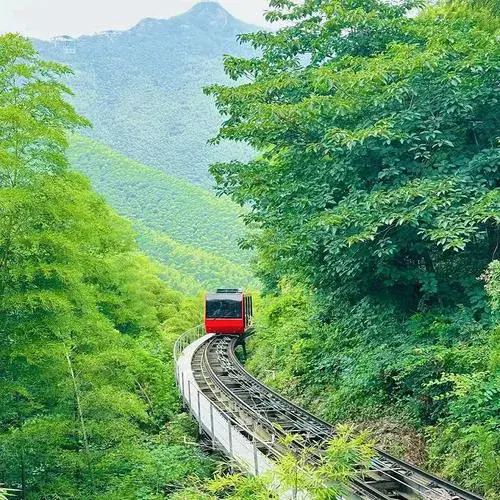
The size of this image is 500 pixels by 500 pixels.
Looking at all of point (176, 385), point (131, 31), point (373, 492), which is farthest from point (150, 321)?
point (131, 31)

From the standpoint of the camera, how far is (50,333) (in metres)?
8.19

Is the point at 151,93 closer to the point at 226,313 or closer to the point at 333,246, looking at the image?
the point at 226,313

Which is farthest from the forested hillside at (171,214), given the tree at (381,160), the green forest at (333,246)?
the tree at (381,160)

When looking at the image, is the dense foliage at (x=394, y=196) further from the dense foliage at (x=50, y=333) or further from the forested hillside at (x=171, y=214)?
the forested hillside at (x=171, y=214)

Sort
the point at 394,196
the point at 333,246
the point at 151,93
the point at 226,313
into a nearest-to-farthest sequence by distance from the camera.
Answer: the point at 394,196 < the point at 333,246 < the point at 226,313 < the point at 151,93

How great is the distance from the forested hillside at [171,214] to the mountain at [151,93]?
53.9ft

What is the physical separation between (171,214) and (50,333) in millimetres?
72436

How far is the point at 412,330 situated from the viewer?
9328 millimetres

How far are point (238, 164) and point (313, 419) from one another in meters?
5.36

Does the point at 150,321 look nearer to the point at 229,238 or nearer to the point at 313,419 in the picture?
the point at 313,419

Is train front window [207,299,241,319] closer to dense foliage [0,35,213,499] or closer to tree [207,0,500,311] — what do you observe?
tree [207,0,500,311]

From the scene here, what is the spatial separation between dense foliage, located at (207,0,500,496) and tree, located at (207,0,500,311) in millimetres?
32

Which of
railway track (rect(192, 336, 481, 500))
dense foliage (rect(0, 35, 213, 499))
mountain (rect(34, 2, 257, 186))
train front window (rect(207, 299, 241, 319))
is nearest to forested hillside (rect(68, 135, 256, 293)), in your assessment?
mountain (rect(34, 2, 257, 186))

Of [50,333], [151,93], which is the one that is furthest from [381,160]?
[151,93]
